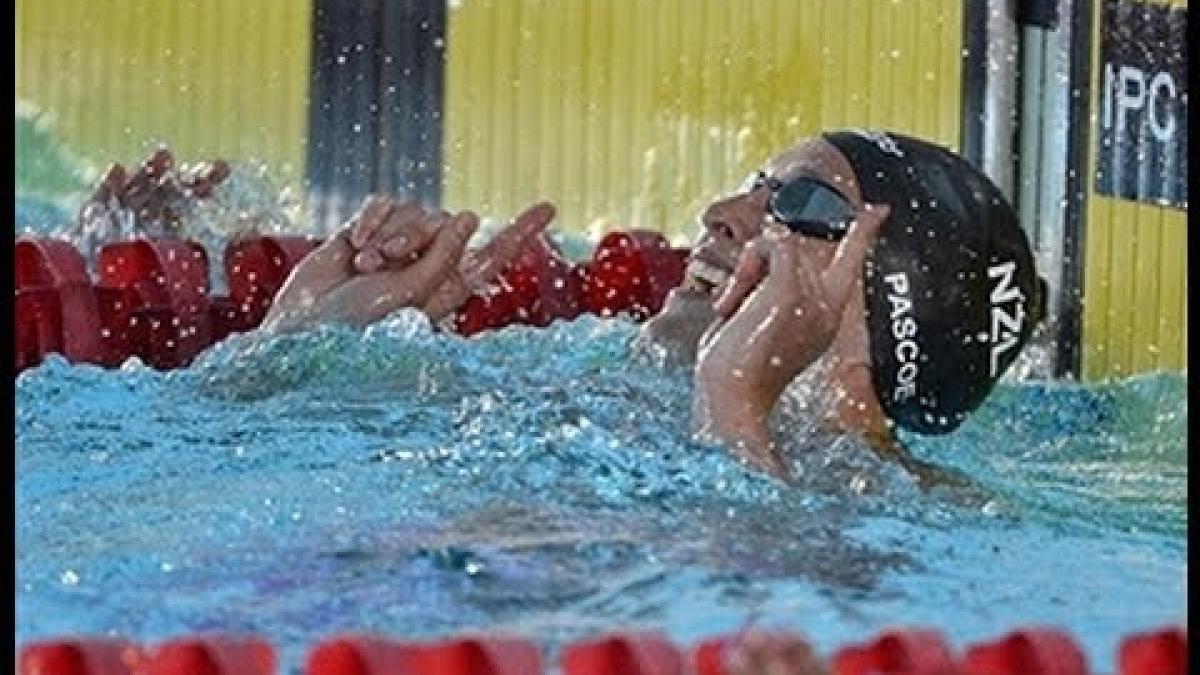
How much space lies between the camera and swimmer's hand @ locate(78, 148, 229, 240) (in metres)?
2.50

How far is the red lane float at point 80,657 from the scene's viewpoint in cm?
224

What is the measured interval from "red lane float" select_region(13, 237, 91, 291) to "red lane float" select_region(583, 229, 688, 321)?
474mm

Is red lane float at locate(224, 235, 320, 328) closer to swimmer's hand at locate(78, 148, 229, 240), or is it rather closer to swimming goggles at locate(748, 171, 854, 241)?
swimmer's hand at locate(78, 148, 229, 240)

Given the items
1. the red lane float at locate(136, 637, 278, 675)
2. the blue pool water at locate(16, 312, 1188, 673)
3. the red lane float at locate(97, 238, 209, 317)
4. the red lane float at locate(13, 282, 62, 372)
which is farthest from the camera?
the red lane float at locate(97, 238, 209, 317)

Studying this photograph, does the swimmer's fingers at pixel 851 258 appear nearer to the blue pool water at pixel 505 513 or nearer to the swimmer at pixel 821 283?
the swimmer at pixel 821 283

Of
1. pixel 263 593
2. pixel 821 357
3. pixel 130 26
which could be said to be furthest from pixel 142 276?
pixel 821 357

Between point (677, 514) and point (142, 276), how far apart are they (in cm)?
56

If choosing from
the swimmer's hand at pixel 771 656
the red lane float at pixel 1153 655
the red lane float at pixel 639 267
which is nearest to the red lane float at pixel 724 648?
the swimmer's hand at pixel 771 656

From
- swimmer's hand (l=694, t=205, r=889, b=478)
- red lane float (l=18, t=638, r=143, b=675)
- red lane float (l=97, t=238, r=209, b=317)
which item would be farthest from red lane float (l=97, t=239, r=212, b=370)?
swimmer's hand (l=694, t=205, r=889, b=478)

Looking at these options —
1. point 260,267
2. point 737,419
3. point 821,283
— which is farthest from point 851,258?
point 260,267

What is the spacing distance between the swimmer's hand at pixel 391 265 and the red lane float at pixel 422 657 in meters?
0.37

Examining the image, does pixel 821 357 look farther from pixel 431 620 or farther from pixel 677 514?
pixel 431 620

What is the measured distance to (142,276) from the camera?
261 centimetres

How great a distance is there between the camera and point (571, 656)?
2295 millimetres
